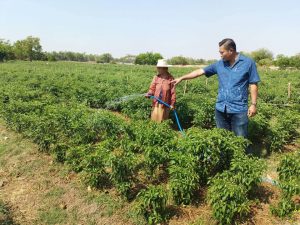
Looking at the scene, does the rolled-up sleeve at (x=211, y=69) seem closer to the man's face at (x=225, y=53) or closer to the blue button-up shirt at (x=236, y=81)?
the blue button-up shirt at (x=236, y=81)

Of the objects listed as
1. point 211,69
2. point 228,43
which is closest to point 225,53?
point 228,43

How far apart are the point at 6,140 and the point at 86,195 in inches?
155

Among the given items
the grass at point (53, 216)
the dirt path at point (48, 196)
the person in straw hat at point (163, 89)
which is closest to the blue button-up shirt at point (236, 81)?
the person in straw hat at point (163, 89)

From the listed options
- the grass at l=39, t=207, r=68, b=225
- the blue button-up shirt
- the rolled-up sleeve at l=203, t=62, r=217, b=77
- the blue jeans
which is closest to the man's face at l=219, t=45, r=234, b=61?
the blue button-up shirt

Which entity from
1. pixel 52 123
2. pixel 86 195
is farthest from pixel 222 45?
pixel 52 123

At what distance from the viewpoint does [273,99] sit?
14508 mm

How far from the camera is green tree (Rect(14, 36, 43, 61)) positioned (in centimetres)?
8832

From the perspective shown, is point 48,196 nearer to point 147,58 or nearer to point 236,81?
point 236,81

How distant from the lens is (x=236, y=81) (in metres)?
5.42

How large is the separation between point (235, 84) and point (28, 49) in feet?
304

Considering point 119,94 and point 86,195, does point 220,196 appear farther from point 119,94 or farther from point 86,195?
point 119,94

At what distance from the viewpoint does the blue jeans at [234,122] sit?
5599 millimetres

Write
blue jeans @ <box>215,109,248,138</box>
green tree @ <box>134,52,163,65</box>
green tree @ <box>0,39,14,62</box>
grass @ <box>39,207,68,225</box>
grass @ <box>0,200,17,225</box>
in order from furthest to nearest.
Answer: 1. green tree @ <box>134,52,163,65</box>
2. green tree @ <box>0,39,14,62</box>
3. blue jeans @ <box>215,109,248,138</box>
4. grass @ <box>39,207,68,225</box>
5. grass @ <box>0,200,17,225</box>

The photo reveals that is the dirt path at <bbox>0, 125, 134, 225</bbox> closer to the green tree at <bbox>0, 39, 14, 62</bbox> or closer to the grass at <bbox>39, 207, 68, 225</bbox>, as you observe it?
the grass at <bbox>39, 207, 68, 225</bbox>
